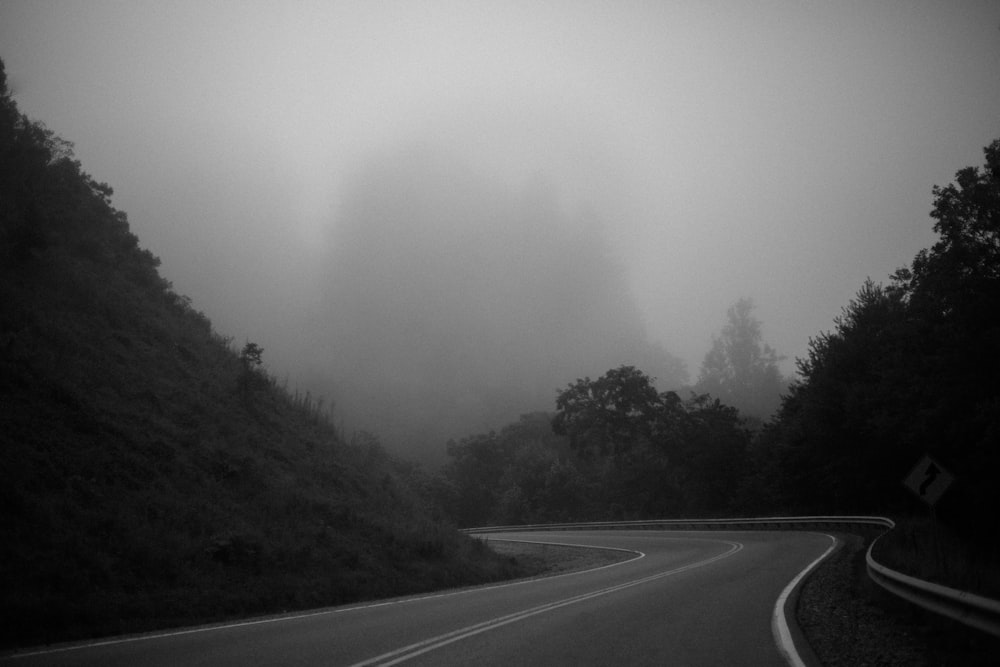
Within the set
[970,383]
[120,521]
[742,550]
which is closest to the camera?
[120,521]

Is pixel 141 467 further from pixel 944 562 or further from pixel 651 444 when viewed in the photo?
pixel 651 444

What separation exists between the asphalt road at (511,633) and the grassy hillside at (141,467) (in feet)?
7.56

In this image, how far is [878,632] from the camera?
24.4ft

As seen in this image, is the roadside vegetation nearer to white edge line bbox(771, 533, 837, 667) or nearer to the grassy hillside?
the grassy hillside

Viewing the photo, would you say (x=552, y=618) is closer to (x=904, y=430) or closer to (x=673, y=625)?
(x=673, y=625)

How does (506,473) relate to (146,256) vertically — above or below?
below

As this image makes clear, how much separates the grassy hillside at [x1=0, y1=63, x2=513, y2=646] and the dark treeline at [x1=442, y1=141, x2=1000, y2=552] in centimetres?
2077

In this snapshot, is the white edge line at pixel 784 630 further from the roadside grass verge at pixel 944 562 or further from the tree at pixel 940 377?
the tree at pixel 940 377

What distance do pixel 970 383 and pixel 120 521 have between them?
30.1m

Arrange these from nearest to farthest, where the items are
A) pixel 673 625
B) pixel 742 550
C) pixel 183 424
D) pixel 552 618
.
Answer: pixel 673 625 → pixel 552 618 → pixel 183 424 → pixel 742 550

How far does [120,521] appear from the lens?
452 inches

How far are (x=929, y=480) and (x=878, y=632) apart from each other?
20.5 feet

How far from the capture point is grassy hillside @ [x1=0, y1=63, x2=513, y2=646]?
10.1 meters

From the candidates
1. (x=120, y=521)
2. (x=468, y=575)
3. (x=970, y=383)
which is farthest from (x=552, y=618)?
(x=970, y=383)
